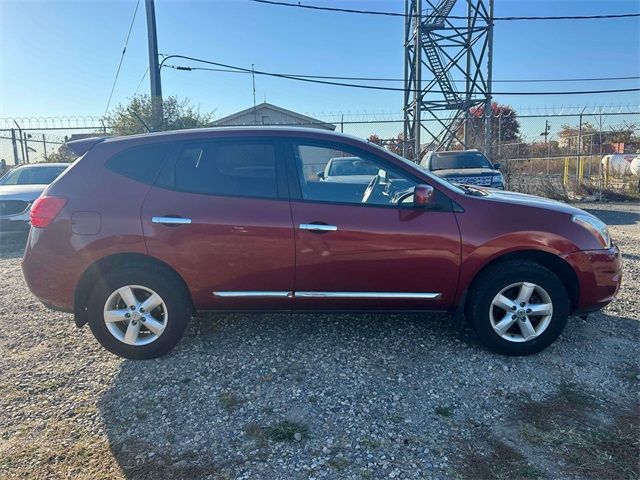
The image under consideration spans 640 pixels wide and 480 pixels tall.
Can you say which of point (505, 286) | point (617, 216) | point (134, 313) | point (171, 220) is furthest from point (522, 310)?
point (617, 216)

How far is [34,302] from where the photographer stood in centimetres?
501

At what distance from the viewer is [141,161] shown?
11.4 ft

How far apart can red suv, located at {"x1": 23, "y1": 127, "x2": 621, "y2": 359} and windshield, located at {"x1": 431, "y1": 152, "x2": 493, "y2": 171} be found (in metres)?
8.49

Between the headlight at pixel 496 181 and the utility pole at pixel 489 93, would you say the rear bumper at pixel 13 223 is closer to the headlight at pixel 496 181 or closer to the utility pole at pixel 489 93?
the headlight at pixel 496 181

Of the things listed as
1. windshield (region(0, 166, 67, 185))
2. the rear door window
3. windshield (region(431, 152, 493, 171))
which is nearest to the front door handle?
the rear door window

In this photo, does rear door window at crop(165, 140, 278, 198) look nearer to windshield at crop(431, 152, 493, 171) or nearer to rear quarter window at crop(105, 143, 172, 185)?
rear quarter window at crop(105, 143, 172, 185)

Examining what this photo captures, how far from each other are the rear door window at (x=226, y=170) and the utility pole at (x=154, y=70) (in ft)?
33.3

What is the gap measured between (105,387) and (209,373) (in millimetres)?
740

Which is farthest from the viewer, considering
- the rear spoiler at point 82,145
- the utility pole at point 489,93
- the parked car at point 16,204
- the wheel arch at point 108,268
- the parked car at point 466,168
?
the utility pole at point 489,93

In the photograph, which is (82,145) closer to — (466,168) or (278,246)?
(278,246)

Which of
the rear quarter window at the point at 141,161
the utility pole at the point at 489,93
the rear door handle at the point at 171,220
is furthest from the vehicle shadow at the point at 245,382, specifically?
the utility pole at the point at 489,93

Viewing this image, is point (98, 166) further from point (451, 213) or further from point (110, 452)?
point (451, 213)

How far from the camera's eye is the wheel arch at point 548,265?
3451 mm

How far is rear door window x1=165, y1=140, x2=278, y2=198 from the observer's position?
3430 mm
